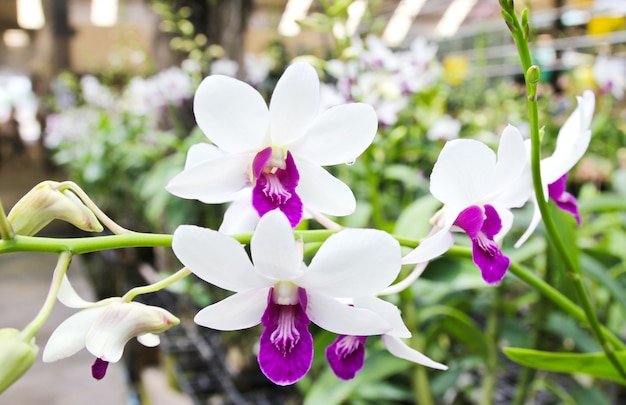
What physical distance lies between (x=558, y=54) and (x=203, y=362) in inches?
73.8

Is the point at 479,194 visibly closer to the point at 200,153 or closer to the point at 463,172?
the point at 463,172

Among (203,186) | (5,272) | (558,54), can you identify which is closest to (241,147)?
(203,186)

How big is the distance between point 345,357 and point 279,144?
0.38 ft

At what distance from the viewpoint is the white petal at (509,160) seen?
0.26 metres

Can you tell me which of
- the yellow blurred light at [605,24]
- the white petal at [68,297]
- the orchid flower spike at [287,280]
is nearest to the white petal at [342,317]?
the orchid flower spike at [287,280]

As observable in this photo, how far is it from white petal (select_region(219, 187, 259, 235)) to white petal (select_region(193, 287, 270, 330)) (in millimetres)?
36

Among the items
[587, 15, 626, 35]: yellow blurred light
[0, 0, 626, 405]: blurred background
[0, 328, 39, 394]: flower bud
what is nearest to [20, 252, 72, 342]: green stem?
[0, 328, 39, 394]: flower bud

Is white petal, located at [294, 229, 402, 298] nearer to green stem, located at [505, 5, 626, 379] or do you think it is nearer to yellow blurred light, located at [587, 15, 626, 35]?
green stem, located at [505, 5, 626, 379]

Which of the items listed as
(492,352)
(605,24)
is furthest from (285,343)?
(605,24)

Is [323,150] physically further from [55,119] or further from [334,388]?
[55,119]

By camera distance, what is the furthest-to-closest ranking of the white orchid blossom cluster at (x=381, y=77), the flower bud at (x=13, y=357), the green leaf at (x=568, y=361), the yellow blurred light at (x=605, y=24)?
the yellow blurred light at (x=605, y=24)
the white orchid blossom cluster at (x=381, y=77)
the green leaf at (x=568, y=361)
the flower bud at (x=13, y=357)

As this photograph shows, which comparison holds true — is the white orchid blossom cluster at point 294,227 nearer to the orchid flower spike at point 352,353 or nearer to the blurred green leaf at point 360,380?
the orchid flower spike at point 352,353

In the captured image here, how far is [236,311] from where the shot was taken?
0.28 metres

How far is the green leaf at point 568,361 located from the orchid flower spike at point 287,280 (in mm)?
121
